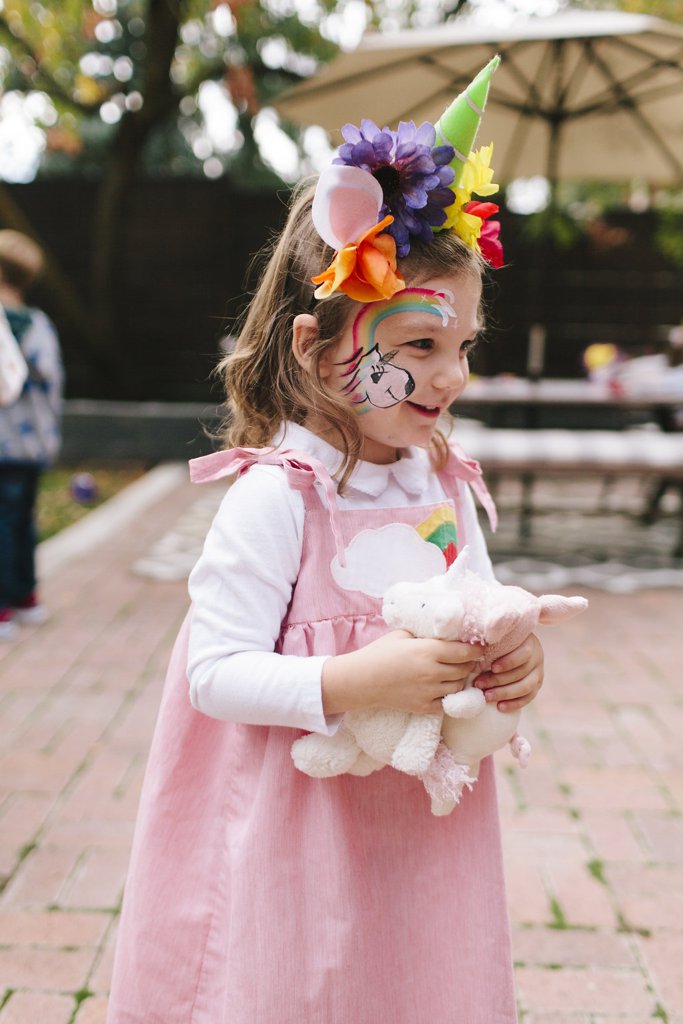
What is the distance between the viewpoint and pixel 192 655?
123 cm

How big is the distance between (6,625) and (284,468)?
319cm

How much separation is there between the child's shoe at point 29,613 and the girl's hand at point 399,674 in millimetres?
3372

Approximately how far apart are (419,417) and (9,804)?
193 cm

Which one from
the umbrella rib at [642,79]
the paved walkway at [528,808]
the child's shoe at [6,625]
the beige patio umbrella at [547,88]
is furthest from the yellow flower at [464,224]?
the umbrella rib at [642,79]

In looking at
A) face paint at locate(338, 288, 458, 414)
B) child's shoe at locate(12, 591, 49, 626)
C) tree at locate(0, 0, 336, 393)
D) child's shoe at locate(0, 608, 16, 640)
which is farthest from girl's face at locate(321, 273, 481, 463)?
tree at locate(0, 0, 336, 393)

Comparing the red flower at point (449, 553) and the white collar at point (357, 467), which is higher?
the white collar at point (357, 467)

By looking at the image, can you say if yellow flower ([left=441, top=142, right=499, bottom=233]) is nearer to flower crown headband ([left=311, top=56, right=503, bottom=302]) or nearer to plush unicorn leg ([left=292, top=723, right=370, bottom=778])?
flower crown headband ([left=311, top=56, right=503, bottom=302])

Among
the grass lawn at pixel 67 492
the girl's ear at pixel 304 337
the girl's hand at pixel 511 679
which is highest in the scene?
the girl's ear at pixel 304 337

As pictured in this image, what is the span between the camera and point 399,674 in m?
1.15

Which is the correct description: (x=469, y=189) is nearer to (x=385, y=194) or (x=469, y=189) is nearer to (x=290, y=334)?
(x=385, y=194)

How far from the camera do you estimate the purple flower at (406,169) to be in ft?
3.85

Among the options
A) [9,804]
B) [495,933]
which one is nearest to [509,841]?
[495,933]

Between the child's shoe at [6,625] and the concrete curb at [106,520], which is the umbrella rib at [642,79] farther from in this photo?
the child's shoe at [6,625]

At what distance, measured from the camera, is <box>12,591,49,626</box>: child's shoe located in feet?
14.0
